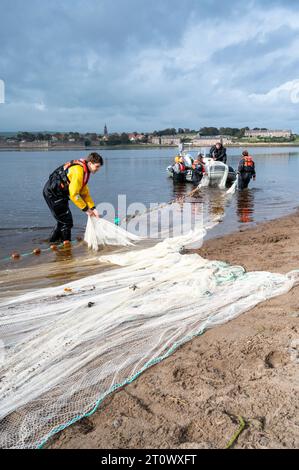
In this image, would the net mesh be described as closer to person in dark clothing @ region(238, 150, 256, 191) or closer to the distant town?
person in dark clothing @ region(238, 150, 256, 191)

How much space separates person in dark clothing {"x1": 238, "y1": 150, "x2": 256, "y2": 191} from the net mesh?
38.5 feet

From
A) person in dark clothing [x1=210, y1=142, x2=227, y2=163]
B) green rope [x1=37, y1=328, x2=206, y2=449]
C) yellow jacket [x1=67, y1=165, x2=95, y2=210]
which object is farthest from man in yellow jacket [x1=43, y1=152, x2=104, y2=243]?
person in dark clothing [x1=210, y1=142, x2=227, y2=163]

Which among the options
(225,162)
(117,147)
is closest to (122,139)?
(117,147)

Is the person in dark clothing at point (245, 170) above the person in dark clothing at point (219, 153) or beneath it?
beneath

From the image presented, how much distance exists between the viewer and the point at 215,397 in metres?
2.44

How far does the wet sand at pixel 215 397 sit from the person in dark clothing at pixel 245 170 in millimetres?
13378

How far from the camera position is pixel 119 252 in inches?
263

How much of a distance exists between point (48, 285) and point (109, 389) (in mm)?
2826

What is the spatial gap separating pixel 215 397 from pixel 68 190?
16.9ft

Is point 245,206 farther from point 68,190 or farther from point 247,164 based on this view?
point 68,190

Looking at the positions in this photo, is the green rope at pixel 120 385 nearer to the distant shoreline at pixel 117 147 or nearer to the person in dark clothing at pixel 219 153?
the person in dark clothing at pixel 219 153

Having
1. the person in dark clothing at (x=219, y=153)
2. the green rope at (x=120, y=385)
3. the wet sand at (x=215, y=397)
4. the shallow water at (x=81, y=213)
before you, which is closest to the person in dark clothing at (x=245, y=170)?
the shallow water at (x=81, y=213)

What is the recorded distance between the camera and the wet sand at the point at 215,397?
6.96ft

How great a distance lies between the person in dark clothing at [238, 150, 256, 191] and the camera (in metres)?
16.1
